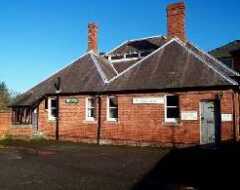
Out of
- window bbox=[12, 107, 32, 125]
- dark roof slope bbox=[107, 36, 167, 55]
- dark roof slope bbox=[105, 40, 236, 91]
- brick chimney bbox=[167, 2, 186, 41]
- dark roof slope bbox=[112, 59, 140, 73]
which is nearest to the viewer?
dark roof slope bbox=[105, 40, 236, 91]

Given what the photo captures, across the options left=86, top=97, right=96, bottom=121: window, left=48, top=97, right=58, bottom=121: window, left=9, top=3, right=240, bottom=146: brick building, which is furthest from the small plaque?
left=48, top=97, right=58, bottom=121: window

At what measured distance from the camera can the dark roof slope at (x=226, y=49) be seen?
36531 mm

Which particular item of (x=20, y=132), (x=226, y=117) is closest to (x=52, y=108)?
(x=20, y=132)

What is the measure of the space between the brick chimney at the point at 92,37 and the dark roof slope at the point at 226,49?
14323 mm

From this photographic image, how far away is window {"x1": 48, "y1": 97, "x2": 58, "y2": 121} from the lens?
82.4 feet

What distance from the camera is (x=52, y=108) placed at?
25.3 meters

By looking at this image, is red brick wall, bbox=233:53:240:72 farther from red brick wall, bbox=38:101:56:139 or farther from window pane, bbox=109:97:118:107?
red brick wall, bbox=38:101:56:139

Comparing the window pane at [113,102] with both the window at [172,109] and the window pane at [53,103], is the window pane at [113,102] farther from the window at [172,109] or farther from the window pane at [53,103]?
the window pane at [53,103]

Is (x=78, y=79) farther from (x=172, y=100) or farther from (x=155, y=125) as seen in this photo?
(x=172, y=100)

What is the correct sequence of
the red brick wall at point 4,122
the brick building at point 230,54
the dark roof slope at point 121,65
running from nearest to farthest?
the red brick wall at point 4,122 < the dark roof slope at point 121,65 < the brick building at point 230,54

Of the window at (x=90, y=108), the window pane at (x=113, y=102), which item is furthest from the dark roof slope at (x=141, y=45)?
the window at (x=90, y=108)

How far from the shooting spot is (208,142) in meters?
19.2

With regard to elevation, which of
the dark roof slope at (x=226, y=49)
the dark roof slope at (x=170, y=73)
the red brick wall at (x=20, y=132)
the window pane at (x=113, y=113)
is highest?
the dark roof slope at (x=226, y=49)

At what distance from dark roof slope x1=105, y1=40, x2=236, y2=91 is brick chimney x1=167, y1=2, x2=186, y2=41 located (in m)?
0.90
